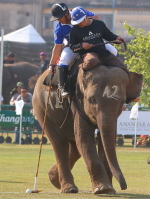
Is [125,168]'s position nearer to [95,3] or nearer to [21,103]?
[21,103]

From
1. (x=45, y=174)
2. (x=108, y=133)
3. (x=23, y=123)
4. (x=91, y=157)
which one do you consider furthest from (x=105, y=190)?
(x=23, y=123)

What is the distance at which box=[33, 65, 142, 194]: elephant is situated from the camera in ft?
33.5

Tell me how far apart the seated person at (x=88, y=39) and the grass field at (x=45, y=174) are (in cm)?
204

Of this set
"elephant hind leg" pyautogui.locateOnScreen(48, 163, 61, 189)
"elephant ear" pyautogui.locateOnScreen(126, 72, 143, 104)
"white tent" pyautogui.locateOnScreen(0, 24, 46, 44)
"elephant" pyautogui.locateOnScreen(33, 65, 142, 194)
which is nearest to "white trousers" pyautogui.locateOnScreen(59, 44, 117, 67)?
"elephant" pyautogui.locateOnScreen(33, 65, 142, 194)

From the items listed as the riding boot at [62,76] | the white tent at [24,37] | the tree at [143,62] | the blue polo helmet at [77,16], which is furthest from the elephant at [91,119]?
the white tent at [24,37]

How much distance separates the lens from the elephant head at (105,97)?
10.1m

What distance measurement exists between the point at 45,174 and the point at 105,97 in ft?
15.7

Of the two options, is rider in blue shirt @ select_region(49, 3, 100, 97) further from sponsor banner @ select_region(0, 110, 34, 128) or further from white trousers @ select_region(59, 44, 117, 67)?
sponsor banner @ select_region(0, 110, 34, 128)

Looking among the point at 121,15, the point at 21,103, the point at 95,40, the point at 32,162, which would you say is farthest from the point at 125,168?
the point at 121,15

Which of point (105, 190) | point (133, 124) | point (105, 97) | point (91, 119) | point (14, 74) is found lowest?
point (133, 124)

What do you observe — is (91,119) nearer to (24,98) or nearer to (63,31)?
(63,31)

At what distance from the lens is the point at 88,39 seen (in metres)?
10.9

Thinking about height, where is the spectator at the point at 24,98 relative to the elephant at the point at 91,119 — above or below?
below

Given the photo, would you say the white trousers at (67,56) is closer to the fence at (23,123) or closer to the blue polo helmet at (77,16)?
the blue polo helmet at (77,16)
